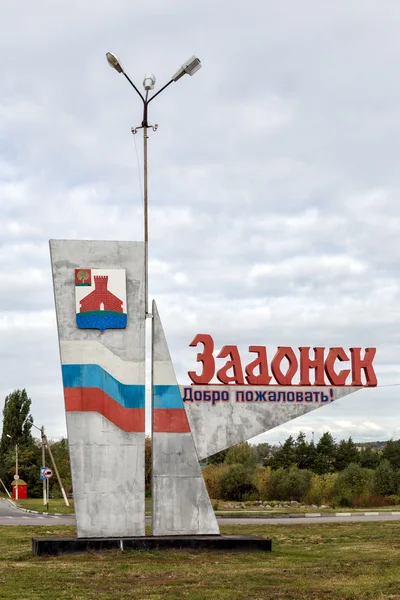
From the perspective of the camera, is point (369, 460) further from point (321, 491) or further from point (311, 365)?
point (311, 365)

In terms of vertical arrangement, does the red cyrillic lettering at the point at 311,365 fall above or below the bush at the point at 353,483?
above

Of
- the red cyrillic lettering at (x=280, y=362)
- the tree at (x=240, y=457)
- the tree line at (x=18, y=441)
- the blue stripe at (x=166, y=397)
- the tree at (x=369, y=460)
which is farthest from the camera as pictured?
the tree line at (x=18, y=441)

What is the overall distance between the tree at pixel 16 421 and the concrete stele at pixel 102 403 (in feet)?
225

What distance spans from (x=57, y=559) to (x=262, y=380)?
645cm

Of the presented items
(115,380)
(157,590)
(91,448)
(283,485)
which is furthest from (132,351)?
(283,485)

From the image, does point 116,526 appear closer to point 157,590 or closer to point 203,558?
point 203,558

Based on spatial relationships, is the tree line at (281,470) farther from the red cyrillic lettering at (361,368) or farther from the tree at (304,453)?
the red cyrillic lettering at (361,368)

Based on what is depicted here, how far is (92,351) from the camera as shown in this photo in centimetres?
1917

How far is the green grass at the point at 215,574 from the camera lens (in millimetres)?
12711

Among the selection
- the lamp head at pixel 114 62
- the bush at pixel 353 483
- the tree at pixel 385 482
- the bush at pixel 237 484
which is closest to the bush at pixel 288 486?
the bush at pixel 237 484

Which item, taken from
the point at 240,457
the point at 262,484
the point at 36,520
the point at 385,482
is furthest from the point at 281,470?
the point at 36,520

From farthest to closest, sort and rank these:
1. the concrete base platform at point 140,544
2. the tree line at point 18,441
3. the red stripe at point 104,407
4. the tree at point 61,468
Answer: the tree line at point 18,441
the tree at point 61,468
the red stripe at point 104,407
the concrete base platform at point 140,544

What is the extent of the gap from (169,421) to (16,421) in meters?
69.1

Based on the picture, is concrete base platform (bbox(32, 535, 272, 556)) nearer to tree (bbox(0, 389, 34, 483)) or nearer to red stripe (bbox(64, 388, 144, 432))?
red stripe (bbox(64, 388, 144, 432))
